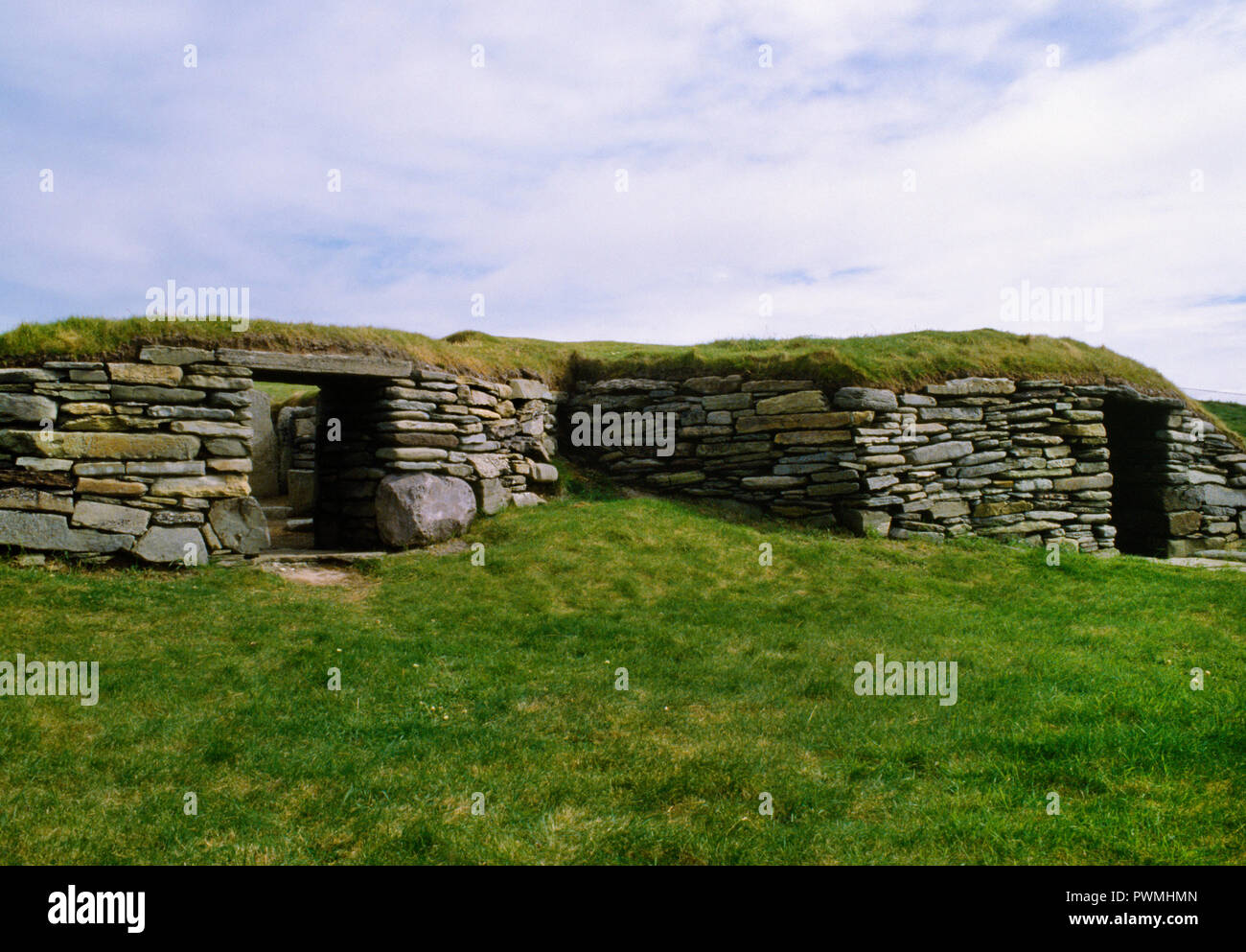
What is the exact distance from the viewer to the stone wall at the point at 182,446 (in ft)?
29.3

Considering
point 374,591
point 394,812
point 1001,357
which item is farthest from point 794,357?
point 394,812

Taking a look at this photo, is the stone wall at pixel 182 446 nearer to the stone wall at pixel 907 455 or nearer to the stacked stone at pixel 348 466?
the stacked stone at pixel 348 466

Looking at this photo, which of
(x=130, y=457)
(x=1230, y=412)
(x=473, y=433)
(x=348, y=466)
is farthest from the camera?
(x=1230, y=412)

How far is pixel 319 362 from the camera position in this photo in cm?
1057

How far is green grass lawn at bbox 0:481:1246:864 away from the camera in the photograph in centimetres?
416

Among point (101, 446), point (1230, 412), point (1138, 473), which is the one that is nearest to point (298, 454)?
point (101, 446)

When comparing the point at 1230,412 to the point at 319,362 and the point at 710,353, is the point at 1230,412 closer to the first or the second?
the point at 710,353

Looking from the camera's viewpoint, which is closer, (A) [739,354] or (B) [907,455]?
(B) [907,455]

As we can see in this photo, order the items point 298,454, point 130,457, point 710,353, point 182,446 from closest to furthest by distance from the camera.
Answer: point 130,457 < point 182,446 < point 710,353 < point 298,454

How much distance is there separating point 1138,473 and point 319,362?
582 inches

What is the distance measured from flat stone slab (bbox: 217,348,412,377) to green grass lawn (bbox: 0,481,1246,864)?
263cm

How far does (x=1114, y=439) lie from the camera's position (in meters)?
16.2

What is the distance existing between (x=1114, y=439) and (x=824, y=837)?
15.1 m

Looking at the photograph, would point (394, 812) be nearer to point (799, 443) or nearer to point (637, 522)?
point (637, 522)
